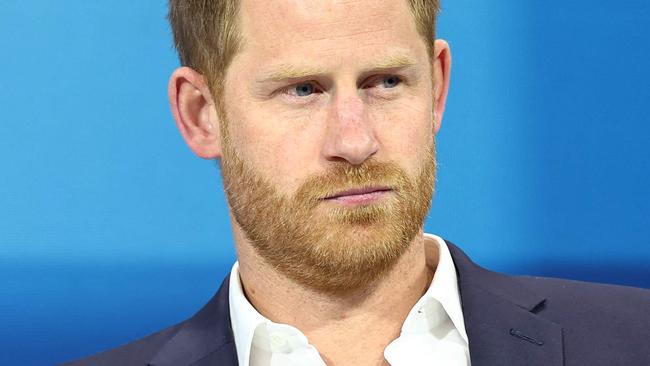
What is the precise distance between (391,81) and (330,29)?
152 mm

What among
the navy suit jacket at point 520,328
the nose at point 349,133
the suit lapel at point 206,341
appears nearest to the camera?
the nose at point 349,133

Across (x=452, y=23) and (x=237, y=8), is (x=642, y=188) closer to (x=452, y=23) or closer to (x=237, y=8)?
(x=452, y=23)

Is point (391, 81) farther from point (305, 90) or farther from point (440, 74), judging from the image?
point (440, 74)

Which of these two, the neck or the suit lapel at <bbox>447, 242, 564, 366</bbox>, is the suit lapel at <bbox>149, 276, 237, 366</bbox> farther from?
the suit lapel at <bbox>447, 242, 564, 366</bbox>

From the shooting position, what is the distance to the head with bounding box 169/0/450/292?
249 cm

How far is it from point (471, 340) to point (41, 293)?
1505 mm

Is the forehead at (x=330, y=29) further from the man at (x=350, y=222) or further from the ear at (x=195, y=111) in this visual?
the ear at (x=195, y=111)

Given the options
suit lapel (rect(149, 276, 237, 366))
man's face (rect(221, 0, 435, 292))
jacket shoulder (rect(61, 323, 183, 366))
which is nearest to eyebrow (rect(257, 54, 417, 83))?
man's face (rect(221, 0, 435, 292))

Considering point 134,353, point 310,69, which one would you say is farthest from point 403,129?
point 134,353

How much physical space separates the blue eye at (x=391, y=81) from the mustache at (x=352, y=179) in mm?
154

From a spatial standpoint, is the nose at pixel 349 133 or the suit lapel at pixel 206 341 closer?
the nose at pixel 349 133

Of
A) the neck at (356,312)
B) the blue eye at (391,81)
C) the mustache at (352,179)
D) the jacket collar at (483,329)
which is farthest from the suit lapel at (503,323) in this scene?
the blue eye at (391,81)

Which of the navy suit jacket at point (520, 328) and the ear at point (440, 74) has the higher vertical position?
the ear at point (440, 74)

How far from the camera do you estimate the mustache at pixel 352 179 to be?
8.09ft
